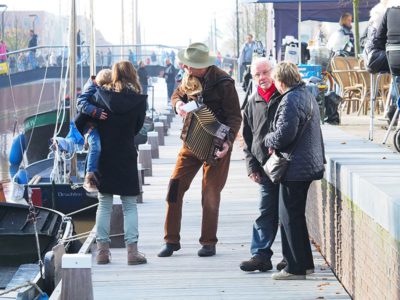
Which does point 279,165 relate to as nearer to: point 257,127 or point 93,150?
point 257,127

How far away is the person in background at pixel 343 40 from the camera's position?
22.1m

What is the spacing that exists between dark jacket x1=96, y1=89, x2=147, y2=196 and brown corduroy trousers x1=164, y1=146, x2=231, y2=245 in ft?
1.93

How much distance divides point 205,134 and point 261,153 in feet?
3.11

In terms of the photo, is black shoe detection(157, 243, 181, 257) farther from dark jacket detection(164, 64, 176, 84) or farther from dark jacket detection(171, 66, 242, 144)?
dark jacket detection(164, 64, 176, 84)

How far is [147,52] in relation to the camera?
71188 mm

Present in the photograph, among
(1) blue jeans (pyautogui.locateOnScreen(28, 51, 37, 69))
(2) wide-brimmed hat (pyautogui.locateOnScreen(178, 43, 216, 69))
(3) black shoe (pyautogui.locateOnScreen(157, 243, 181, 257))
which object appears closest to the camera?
(2) wide-brimmed hat (pyautogui.locateOnScreen(178, 43, 216, 69))

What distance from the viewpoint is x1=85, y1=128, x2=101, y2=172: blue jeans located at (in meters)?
9.65

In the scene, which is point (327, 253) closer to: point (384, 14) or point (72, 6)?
point (384, 14)

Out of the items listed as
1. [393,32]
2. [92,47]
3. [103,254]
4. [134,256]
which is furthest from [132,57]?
[393,32]

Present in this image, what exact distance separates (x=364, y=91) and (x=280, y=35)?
10905 mm

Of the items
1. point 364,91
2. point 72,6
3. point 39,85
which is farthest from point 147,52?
point 364,91

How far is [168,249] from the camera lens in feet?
34.7

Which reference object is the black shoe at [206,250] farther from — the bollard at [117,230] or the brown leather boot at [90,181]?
the brown leather boot at [90,181]

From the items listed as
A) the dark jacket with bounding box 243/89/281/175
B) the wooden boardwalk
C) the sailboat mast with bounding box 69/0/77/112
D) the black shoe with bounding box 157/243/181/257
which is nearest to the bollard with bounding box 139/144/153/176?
the sailboat mast with bounding box 69/0/77/112
